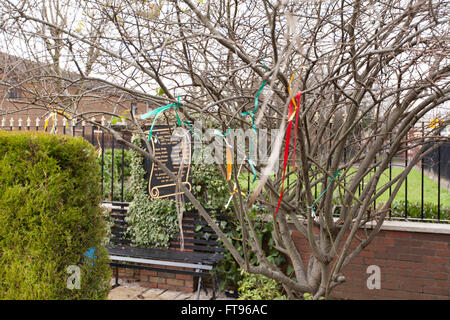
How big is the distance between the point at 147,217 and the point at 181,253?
761mm

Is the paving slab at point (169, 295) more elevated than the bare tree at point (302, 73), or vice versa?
the bare tree at point (302, 73)

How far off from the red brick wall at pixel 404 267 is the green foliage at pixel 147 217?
7.50ft

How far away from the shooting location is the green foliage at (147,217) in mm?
4801

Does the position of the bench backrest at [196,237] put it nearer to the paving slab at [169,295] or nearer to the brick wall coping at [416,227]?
the paving slab at [169,295]

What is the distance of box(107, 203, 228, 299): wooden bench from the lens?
425cm

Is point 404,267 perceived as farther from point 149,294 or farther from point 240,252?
point 149,294

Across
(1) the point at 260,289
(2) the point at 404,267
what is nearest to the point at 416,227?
(2) the point at 404,267

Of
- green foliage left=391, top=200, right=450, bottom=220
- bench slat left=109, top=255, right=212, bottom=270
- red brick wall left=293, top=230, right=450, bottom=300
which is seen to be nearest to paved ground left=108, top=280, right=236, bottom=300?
bench slat left=109, top=255, right=212, bottom=270

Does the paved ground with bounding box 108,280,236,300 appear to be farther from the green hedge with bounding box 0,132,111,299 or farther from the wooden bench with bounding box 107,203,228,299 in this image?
the green hedge with bounding box 0,132,111,299

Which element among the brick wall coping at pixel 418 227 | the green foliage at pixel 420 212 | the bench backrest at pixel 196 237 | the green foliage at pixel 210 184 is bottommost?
the bench backrest at pixel 196 237

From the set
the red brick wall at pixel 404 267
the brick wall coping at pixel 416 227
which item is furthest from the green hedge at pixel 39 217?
the red brick wall at pixel 404 267

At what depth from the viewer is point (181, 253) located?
4.49 m
